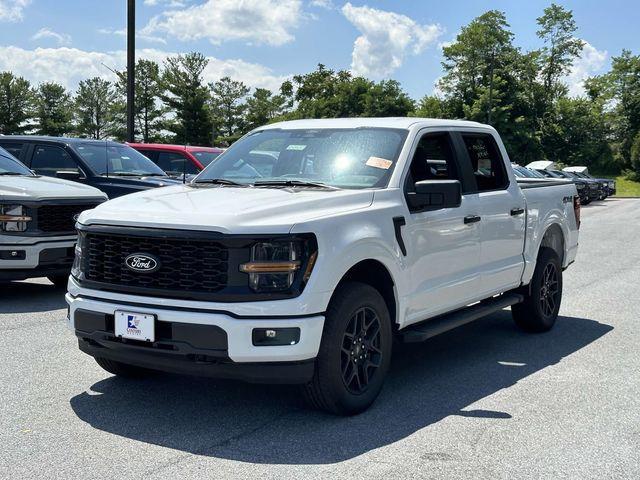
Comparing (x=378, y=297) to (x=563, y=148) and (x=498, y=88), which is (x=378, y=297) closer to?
(x=498, y=88)

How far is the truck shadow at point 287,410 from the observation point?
4.30 m

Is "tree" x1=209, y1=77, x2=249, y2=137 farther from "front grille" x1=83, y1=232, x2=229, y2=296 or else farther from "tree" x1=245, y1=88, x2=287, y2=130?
"front grille" x1=83, y1=232, x2=229, y2=296

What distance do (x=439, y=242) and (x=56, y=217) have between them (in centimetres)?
491

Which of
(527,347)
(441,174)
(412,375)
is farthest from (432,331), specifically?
(527,347)

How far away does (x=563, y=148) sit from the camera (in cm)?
8212

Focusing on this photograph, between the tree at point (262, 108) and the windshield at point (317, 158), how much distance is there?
302 feet

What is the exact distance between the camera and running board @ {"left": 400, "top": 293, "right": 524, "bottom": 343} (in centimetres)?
538

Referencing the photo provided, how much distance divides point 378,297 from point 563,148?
8190cm

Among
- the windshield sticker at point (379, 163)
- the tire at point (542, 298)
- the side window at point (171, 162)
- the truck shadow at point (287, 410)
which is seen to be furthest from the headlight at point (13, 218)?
the side window at point (171, 162)

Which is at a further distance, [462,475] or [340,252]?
[340,252]

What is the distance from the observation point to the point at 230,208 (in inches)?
181

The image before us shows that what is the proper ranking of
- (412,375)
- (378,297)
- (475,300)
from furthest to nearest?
(475,300) → (412,375) → (378,297)

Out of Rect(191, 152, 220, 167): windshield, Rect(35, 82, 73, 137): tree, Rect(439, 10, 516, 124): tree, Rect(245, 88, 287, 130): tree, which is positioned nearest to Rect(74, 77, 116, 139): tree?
Rect(35, 82, 73, 137): tree

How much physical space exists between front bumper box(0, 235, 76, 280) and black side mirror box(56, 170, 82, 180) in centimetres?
240
